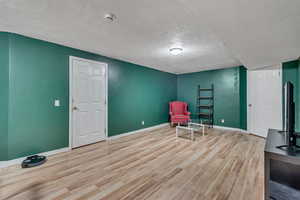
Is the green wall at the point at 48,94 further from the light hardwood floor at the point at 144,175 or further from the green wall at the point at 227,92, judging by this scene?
the light hardwood floor at the point at 144,175

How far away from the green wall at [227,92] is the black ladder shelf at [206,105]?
0.15 meters

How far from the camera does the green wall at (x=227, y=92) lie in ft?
15.0

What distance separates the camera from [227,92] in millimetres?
4910

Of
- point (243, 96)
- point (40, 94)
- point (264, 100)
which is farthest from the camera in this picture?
point (243, 96)

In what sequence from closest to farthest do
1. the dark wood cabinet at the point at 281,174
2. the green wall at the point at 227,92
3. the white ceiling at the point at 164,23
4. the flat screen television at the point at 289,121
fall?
the dark wood cabinet at the point at 281,174 → the flat screen television at the point at 289,121 → the white ceiling at the point at 164,23 → the green wall at the point at 227,92

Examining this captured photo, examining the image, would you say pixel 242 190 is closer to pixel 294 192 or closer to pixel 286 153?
pixel 294 192

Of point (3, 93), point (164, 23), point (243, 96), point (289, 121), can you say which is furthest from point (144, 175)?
point (243, 96)

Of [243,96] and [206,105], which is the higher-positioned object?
[243,96]

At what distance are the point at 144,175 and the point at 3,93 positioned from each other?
2740 mm

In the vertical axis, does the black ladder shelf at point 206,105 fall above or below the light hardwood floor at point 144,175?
above

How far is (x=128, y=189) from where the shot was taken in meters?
1.70

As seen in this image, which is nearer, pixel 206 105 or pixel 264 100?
pixel 264 100

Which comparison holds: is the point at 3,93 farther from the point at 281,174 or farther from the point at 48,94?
the point at 281,174

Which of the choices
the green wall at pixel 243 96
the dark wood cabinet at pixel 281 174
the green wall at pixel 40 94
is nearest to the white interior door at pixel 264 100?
the green wall at pixel 243 96
